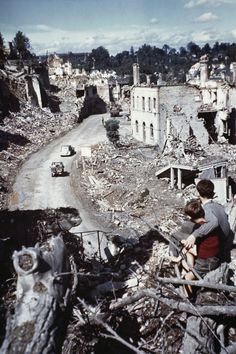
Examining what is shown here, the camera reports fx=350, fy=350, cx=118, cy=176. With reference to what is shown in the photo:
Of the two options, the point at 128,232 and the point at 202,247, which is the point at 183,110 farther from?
the point at 202,247

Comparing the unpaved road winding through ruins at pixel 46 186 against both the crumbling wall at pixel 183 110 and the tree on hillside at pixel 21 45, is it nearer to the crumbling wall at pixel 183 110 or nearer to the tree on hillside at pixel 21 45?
the crumbling wall at pixel 183 110

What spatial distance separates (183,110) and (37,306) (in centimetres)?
2643

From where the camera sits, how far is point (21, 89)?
43.6m

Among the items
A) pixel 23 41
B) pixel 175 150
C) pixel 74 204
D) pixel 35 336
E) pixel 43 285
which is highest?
pixel 23 41

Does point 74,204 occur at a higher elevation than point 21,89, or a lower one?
lower

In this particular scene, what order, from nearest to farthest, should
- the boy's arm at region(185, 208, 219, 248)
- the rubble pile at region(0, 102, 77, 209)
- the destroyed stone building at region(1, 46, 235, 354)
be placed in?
the boy's arm at region(185, 208, 219, 248)
the destroyed stone building at region(1, 46, 235, 354)
the rubble pile at region(0, 102, 77, 209)

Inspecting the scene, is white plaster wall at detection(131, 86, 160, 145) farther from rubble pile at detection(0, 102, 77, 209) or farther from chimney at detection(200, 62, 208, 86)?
rubble pile at detection(0, 102, 77, 209)

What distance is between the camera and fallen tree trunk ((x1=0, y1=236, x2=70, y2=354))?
390 cm

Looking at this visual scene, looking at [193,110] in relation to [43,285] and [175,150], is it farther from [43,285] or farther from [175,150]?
[43,285]

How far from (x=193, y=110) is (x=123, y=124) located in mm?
15084

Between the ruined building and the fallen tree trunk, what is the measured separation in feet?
73.0

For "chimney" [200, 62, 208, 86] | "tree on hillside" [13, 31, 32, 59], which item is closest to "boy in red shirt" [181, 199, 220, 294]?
"chimney" [200, 62, 208, 86]

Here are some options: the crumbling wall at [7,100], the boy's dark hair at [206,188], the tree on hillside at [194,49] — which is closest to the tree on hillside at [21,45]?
the crumbling wall at [7,100]

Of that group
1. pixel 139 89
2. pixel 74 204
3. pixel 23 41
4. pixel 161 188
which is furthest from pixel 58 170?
pixel 23 41
